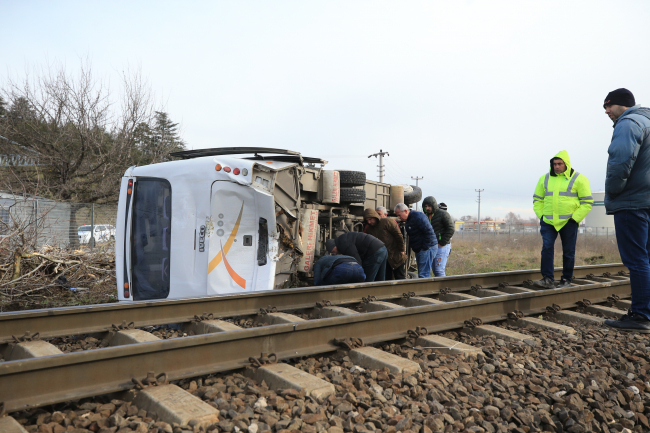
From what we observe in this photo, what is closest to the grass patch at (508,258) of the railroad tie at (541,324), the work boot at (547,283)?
the work boot at (547,283)

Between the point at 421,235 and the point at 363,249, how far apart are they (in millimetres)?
1549

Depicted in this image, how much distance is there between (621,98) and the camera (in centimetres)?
504

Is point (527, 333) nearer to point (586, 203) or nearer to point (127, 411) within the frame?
point (586, 203)

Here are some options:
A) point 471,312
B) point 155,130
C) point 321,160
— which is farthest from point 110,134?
point 471,312

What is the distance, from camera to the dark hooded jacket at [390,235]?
8.55 meters

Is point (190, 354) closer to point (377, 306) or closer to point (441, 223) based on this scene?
point (377, 306)

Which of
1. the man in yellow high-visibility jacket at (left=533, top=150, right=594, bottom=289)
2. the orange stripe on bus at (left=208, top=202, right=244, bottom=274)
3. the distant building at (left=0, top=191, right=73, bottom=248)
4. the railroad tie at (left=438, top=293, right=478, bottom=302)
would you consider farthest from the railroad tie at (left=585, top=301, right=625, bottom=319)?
the distant building at (left=0, top=191, right=73, bottom=248)

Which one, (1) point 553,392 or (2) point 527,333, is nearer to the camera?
(1) point 553,392

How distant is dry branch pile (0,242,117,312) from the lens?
7535mm

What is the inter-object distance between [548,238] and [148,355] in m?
5.40

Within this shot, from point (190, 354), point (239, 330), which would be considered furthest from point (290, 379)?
point (190, 354)

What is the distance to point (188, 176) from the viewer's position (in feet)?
19.7

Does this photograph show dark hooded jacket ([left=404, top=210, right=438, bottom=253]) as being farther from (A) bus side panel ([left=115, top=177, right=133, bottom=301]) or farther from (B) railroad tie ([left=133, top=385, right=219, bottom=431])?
(B) railroad tie ([left=133, top=385, right=219, bottom=431])

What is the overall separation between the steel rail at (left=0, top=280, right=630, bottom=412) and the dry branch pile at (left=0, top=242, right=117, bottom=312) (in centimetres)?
505
